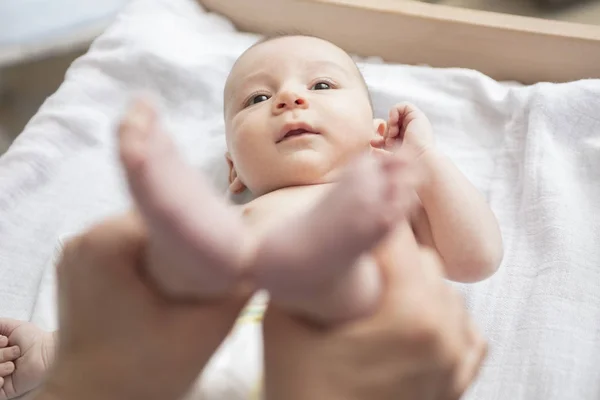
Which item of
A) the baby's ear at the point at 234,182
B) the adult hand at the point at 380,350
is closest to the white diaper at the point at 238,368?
the adult hand at the point at 380,350

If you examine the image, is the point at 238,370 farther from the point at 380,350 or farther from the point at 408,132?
the point at 408,132

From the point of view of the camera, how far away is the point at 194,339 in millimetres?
481

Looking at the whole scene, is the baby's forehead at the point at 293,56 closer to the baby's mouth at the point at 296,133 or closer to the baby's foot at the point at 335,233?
the baby's mouth at the point at 296,133

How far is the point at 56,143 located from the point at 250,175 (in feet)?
1.39

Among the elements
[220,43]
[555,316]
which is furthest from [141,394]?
[220,43]

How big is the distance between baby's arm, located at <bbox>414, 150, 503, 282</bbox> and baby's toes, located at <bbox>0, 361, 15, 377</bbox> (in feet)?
1.64

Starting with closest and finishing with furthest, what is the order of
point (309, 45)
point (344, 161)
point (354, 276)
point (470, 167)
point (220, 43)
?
point (354, 276) → point (344, 161) → point (309, 45) → point (470, 167) → point (220, 43)

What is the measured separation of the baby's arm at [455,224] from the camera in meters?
0.71

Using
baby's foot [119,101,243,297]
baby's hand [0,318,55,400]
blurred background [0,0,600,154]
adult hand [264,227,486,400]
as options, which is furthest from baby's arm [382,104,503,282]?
blurred background [0,0,600,154]

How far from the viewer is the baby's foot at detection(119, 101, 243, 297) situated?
1.32 feet

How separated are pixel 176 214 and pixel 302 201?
0.97 feet

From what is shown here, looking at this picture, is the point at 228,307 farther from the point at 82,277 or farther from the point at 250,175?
the point at 250,175

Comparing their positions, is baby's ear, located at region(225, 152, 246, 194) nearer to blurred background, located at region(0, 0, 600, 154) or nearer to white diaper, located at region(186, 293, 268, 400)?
white diaper, located at region(186, 293, 268, 400)

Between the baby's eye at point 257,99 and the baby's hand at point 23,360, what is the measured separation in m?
0.37
